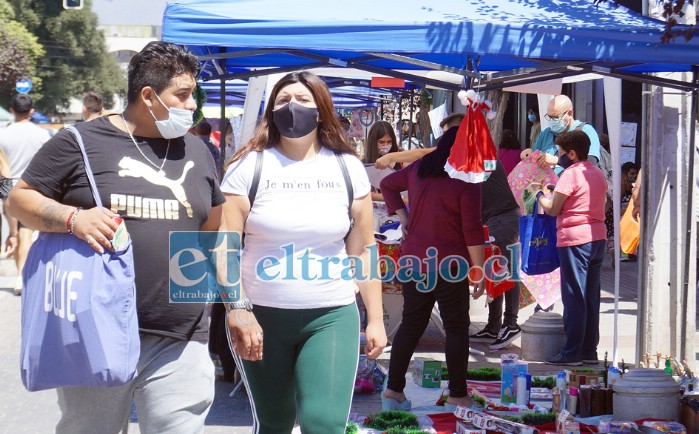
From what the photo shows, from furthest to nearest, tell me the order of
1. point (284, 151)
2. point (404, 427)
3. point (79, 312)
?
point (404, 427) → point (284, 151) → point (79, 312)

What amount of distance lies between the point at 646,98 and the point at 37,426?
4686 mm

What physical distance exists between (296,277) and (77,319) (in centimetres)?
95

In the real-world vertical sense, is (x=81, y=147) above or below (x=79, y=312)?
above

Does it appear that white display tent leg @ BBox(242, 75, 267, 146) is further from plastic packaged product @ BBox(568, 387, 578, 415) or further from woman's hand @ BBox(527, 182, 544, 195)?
plastic packaged product @ BBox(568, 387, 578, 415)

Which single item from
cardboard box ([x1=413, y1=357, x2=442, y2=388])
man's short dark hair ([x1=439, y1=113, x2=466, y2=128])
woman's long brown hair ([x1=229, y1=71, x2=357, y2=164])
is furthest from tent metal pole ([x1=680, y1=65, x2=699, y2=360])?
woman's long brown hair ([x1=229, y1=71, x2=357, y2=164])

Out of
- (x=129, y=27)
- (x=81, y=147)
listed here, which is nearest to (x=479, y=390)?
(x=81, y=147)

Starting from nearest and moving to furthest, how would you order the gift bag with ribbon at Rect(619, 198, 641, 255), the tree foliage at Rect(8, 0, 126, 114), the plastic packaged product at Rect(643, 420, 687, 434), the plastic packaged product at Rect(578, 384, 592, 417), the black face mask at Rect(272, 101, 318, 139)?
the black face mask at Rect(272, 101, 318, 139)
the plastic packaged product at Rect(643, 420, 687, 434)
the plastic packaged product at Rect(578, 384, 592, 417)
the gift bag with ribbon at Rect(619, 198, 641, 255)
the tree foliage at Rect(8, 0, 126, 114)

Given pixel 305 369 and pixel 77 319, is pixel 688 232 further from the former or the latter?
pixel 77 319

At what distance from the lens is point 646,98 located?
23.6 ft

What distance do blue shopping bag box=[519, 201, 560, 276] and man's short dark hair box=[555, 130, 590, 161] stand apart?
2.25 ft

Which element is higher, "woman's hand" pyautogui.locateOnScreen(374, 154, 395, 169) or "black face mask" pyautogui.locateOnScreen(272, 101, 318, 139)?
"black face mask" pyautogui.locateOnScreen(272, 101, 318, 139)

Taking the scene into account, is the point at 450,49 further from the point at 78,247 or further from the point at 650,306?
the point at 78,247

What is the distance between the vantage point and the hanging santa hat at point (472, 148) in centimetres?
609

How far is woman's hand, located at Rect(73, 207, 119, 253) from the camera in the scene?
10.4 feet
